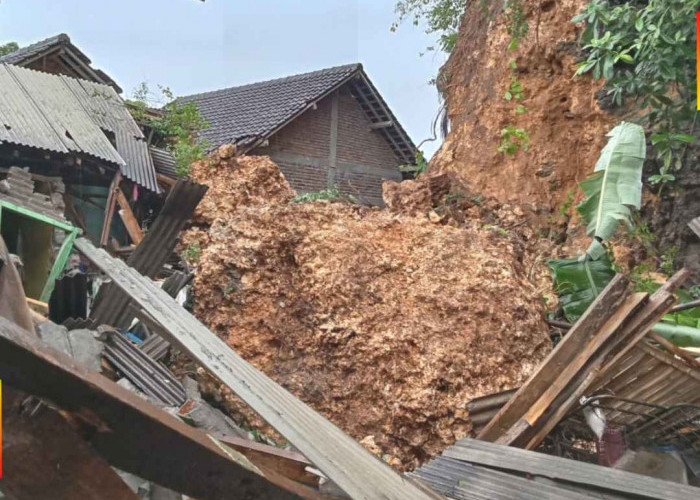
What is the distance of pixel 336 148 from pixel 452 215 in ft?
37.8

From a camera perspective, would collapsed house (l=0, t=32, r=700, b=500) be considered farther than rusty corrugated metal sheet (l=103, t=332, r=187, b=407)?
No

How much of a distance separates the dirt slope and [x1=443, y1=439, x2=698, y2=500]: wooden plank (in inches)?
237

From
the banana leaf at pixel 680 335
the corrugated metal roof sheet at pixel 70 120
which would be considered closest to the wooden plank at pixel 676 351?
the banana leaf at pixel 680 335

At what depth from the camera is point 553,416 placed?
332 cm

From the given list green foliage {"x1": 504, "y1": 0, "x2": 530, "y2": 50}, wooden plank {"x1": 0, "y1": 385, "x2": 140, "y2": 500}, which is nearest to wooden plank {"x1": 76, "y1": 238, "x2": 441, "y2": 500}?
wooden plank {"x1": 0, "y1": 385, "x2": 140, "y2": 500}

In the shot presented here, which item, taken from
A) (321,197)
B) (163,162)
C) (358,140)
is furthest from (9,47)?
(321,197)

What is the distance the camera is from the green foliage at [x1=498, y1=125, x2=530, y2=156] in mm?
8391

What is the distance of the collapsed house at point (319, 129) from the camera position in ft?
55.2

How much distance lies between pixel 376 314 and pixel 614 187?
2.30 metres

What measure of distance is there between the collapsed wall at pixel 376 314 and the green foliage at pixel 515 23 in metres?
3.55

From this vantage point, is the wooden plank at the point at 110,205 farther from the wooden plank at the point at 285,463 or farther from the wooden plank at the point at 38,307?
the wooden plank at the point at 285,463

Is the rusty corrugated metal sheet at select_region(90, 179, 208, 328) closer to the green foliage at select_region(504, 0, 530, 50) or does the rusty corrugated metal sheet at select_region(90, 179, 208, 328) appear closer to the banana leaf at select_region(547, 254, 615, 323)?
the banana leaf at select_region(547, 254, 615, 323)

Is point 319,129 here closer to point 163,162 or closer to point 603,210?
point 163,162

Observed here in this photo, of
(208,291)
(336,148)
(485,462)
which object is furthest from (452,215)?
(336,148)
